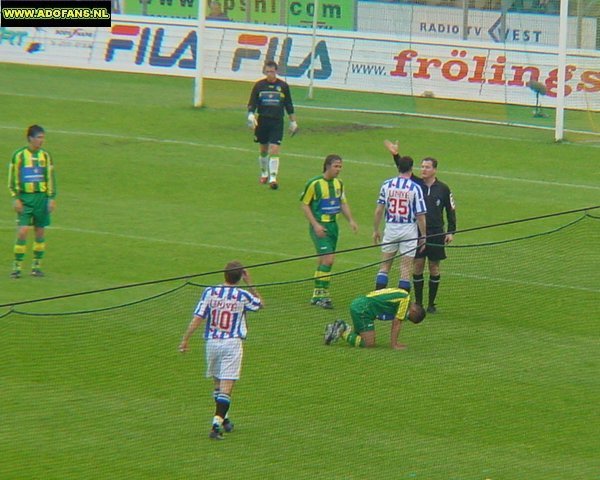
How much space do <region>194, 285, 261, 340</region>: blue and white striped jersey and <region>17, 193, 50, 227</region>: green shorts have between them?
248 inches

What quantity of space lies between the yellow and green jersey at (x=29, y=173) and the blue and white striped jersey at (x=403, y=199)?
483 cm

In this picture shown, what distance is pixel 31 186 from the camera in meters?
18.4

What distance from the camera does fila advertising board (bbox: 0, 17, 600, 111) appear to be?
30.5 meters

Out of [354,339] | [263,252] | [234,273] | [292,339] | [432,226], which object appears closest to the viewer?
[234,273]

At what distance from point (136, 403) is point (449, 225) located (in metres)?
5.75

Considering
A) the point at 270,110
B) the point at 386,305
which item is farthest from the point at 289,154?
the point at 386,305

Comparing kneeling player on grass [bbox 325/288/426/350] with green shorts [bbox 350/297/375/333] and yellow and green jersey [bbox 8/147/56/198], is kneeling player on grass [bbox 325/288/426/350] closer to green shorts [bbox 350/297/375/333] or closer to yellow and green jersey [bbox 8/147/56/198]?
green shorts [bbox 350/297/375/333]

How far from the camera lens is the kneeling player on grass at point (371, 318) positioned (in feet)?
50.3

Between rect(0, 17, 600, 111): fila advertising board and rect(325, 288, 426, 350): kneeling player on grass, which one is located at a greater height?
rect(0, 17, 600, 111): fila advertising board

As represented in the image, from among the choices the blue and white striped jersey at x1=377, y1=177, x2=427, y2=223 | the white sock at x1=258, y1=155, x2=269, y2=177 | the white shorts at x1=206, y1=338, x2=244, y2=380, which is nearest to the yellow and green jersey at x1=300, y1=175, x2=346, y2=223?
the blue and white striped jersey at x1=377, y1=177, x2=427, y2=223

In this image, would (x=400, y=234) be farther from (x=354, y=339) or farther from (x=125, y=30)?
(x=125, y=30)

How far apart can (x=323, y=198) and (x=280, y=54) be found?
1632cm

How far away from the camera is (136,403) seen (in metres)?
13.1

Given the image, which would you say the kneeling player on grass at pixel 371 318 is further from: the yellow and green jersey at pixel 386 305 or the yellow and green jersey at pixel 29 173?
the yellow and green jersey at pixel 29 173
